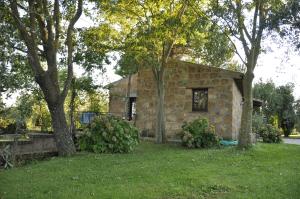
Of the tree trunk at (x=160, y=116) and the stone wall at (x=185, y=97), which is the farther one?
the stone wall at (x=185, y=97)

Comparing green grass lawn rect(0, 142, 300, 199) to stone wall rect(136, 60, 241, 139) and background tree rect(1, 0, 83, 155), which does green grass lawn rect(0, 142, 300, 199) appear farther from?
stone wall rect(136, 60, 241, 139)

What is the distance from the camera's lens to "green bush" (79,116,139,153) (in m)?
12.9

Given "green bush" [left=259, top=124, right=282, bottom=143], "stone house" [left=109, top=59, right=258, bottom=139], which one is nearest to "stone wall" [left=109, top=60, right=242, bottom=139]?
"stone house" [left=109, top=59, right=258, bottom=139]

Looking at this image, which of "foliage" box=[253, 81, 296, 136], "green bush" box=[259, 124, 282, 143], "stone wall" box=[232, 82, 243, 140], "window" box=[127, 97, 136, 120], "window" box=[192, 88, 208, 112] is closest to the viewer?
"stone wall" box=[232, 82, 243, 140]

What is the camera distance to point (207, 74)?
18891 millimetres

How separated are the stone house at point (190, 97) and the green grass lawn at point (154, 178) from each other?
6.80 m

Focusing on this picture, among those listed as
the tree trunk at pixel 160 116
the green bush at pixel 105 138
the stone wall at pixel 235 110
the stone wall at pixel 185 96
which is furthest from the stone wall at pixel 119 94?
the green bush at pixel 105 138

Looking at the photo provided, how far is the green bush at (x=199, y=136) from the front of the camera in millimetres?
15539

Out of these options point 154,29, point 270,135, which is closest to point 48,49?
point 154,29

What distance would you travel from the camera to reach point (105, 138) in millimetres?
13039

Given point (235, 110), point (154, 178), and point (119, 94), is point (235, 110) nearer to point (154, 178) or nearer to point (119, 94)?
point (119, 94)

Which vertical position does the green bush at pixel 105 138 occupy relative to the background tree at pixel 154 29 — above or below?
below

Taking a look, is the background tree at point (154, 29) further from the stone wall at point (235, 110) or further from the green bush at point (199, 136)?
the stone wall at point (235, 110)

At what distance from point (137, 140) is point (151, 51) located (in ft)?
14.2
